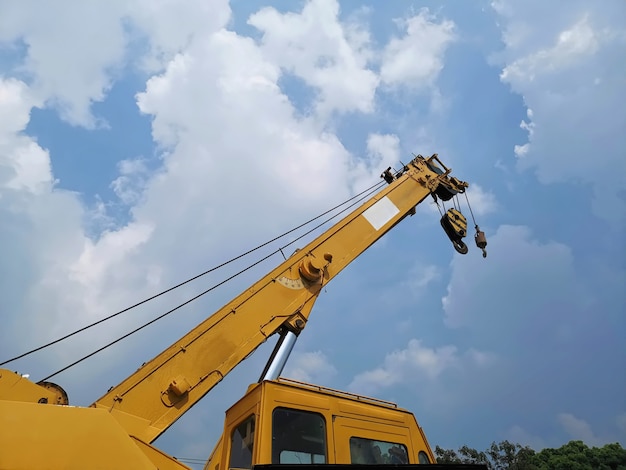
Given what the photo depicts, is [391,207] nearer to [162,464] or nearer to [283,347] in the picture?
[283,347]

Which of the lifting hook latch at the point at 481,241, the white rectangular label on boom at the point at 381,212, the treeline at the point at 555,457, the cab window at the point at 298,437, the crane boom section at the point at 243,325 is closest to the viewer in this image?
the cab window at the point at 298,437

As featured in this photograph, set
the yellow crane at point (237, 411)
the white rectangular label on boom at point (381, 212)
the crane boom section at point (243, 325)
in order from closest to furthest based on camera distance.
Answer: the yellow crane at point (237, 411) → the crane boom section at point (243, 325) → the white rectangular label on boom at point (381, 212)

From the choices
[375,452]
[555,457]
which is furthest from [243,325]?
[555,457]

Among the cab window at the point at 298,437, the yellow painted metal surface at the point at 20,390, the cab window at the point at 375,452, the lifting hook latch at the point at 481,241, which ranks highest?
the lifting hook latch at the point at 481,241

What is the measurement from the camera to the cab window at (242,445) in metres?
3.89

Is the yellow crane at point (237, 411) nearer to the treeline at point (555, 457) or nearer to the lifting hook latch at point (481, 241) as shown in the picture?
the lifting hook latch at point (481, 241)

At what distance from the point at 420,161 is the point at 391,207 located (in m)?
2.12

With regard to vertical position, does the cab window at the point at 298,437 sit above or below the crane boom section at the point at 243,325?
below

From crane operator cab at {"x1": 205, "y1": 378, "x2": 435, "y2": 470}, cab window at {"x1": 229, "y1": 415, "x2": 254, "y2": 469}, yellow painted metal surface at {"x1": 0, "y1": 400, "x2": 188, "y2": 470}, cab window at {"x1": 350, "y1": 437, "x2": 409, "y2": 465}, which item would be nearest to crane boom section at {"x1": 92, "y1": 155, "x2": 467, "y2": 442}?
crane operator cab at {"x1": 205, "y1": 378, "x2": 435, "y2": 470}

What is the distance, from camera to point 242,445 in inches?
160

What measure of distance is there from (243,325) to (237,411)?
1687 millimetres

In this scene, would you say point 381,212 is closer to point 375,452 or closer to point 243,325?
point 243,325

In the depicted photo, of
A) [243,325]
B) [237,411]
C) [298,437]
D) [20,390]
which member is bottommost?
[298,437]

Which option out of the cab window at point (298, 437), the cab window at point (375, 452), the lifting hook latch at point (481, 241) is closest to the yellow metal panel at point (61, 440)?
the cab window at point (298, 437)
